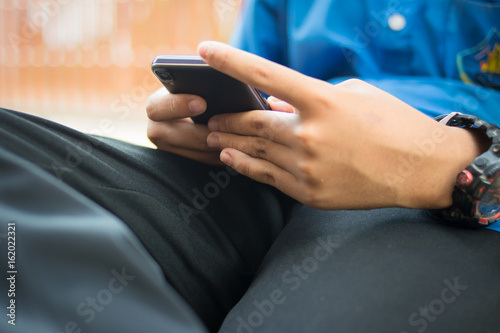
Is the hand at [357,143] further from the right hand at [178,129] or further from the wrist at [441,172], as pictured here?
the right hand at [178,129]

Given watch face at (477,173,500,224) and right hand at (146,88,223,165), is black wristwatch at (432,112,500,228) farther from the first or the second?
right hand at (146,88,223,165)

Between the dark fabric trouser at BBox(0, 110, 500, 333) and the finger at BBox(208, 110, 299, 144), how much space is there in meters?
0.09

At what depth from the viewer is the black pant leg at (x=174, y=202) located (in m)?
0.41

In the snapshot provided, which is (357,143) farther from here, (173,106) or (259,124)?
(173,106)

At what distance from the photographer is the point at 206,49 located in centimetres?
41

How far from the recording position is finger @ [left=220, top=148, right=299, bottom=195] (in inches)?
18.2

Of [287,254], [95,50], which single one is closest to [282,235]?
[287,254]

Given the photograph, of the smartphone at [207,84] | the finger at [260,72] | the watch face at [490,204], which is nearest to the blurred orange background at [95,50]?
the smartphone at [207,84]

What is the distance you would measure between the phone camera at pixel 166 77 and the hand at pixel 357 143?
0.27ft

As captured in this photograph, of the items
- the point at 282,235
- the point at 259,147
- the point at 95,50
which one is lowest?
the point at 95,50

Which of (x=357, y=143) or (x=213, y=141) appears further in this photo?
(x=213, y=141)

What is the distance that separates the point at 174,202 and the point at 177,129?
0.14 metres

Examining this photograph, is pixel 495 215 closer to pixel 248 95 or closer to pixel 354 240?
pixel 354 240

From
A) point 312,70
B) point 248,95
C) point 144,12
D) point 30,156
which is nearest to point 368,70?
point 312,70
